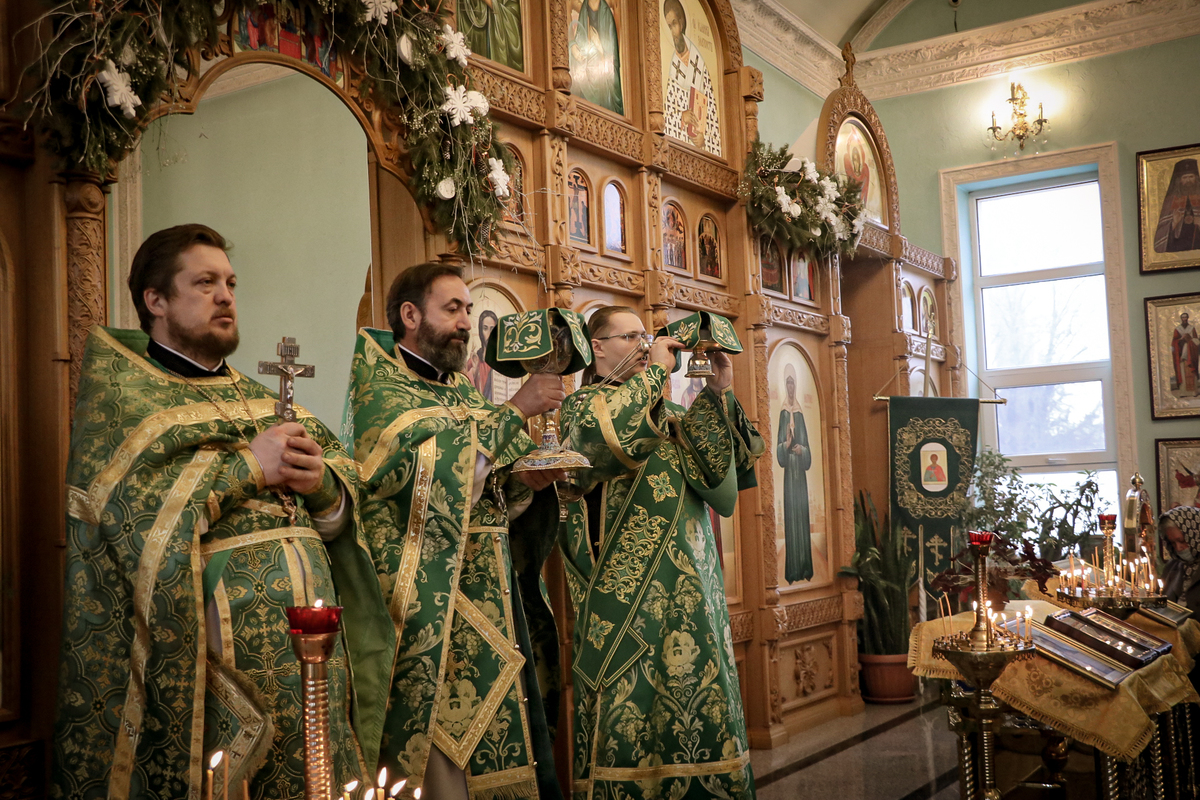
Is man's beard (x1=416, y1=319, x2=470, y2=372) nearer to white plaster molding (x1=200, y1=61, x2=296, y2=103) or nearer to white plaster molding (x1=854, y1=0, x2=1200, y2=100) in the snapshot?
white plaster molding (x1=200, y1=61, x2=296, y2=103)

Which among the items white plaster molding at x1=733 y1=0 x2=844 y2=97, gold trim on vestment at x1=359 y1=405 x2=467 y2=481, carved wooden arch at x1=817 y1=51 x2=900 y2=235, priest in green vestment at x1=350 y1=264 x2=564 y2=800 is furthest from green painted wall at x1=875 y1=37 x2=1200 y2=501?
gold trim on vestment at x1=359 y1=405 x2=467 y2=481

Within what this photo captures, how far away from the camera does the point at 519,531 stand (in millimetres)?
3895

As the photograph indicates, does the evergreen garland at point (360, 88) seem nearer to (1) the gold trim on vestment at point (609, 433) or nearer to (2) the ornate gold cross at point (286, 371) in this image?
(2) the ornate gold cross at point (286, 371)

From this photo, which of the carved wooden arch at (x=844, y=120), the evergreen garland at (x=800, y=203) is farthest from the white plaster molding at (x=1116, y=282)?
the evergreen garland at (x=800, y=203)

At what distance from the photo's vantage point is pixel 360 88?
4.22 m

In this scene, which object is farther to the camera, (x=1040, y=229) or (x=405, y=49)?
(x=1040, y=229)

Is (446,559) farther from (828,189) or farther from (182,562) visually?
(828,189)

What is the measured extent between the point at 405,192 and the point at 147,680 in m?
2.45

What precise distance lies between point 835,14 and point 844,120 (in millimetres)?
4060

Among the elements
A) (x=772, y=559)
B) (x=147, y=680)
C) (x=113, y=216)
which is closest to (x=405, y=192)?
(x=113, y=216)

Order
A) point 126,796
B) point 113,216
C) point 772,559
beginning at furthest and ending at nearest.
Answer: point 772,559
point 113,216
point 126,796

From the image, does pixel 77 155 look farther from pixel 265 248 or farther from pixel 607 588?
pixel 265 248

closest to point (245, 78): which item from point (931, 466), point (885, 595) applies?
point (885, 595)

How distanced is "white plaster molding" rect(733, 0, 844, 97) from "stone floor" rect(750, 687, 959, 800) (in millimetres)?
5749
